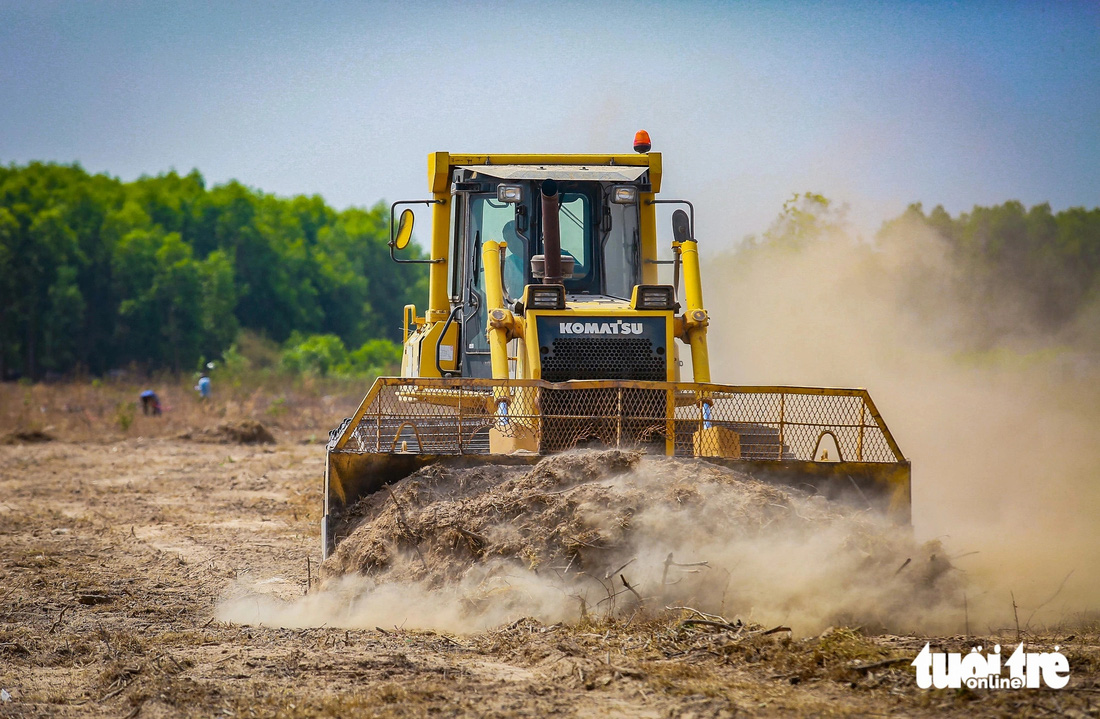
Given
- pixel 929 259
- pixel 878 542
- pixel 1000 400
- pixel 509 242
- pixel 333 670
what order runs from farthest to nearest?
pixel 929 259 → pixel 1000 400 → pixel 509 242 → pixel 878 542 → pixel 333 670

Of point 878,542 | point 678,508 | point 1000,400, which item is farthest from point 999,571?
point 1000,400

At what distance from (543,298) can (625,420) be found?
1.27 metres

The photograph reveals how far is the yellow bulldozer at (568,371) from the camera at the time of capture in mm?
8180

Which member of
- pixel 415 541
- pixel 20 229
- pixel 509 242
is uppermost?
pixel 20 229

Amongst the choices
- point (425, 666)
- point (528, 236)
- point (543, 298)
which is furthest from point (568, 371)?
point (425, 666)

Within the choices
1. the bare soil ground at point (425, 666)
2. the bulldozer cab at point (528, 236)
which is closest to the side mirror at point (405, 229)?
the bulldozer cab at point (528, 236)

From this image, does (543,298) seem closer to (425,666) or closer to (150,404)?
(425,666)

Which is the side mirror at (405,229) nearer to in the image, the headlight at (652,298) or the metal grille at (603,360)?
the metal grille at (603,360)

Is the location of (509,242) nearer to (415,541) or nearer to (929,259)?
(415,541)

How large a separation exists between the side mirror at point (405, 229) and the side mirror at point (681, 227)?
8.39 feet

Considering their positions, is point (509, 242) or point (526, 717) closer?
point (526, 717)

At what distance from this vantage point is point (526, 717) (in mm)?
5027

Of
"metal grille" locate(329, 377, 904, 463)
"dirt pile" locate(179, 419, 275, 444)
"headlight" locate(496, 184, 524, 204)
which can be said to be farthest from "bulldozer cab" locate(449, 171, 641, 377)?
"dirt pile" locate(179, 419, 275, 444)

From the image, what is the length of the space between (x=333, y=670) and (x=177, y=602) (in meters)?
3.07
